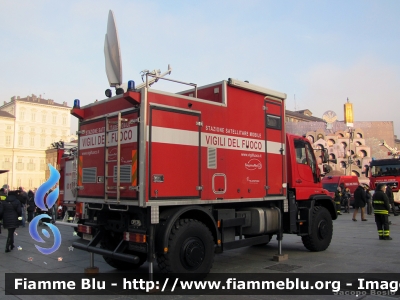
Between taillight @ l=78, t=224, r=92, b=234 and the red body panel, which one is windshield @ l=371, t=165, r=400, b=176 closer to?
the red body panel

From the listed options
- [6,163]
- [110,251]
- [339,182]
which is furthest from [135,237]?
[6,163]

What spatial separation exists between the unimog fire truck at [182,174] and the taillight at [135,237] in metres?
0.02

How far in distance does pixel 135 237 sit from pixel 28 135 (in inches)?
3483

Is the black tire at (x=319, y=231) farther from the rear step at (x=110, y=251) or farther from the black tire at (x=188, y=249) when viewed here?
the rear step at (x=110, y=251)

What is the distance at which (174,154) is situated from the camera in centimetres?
627

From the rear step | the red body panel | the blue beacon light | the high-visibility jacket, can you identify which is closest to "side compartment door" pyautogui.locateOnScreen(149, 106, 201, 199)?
the red body panel

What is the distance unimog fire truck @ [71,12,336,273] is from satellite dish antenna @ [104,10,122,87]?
159mm

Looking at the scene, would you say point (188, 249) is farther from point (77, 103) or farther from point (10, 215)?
point (10, 215)

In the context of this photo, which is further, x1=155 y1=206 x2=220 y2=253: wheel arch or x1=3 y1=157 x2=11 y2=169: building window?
x1=3 y1=157 x2=11 y2=169: building window

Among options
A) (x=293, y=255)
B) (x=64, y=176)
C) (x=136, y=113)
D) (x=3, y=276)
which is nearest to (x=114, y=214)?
(x=136, y=113)

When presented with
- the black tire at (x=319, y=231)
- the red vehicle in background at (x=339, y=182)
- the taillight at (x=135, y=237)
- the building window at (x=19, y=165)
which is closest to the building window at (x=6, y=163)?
the building window at (x=19, y=165)

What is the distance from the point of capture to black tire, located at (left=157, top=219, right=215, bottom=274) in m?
5.95

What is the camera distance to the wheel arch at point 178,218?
5.88 m

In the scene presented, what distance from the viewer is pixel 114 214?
693 cm
